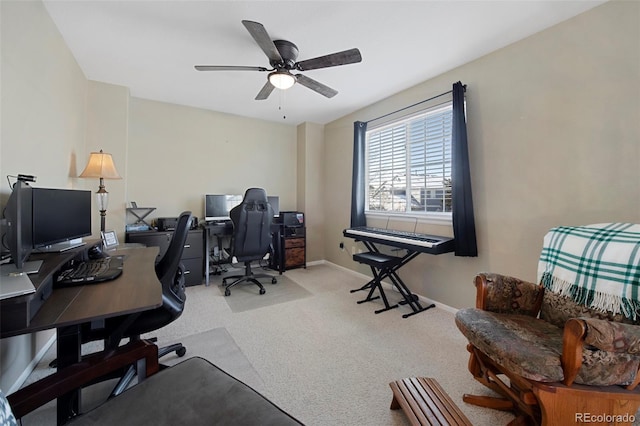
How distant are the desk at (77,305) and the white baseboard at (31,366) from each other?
25.4 inches

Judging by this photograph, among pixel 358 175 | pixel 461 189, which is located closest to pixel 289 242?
pixel 358 175

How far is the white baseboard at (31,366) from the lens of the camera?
5.04ft

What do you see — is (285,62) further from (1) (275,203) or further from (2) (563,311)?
(2) (563,311)

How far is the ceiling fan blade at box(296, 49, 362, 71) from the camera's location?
1922 mm

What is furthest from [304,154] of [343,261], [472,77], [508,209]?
[508,209]

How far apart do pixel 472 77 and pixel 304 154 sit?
108 inches

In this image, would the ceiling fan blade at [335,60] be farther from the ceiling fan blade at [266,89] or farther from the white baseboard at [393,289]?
the white baseboard at [393,289]

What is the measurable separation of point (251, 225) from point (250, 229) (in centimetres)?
5

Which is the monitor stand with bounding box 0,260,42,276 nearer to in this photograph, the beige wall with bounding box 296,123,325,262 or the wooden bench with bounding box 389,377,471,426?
the wooden bench with bounding box 389,377,471,426

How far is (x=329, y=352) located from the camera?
6.55 ft

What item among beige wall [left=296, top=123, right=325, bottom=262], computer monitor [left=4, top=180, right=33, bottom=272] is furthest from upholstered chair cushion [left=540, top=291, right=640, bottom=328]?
beige wall [left=296, top=123, right=325, bottom=262]

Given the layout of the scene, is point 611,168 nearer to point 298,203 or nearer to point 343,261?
point 343,261

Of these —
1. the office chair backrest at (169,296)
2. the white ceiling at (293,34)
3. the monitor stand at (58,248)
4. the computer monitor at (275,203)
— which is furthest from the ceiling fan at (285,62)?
the computer monitor at (275,203)

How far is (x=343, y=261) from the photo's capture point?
4285 millimetres
